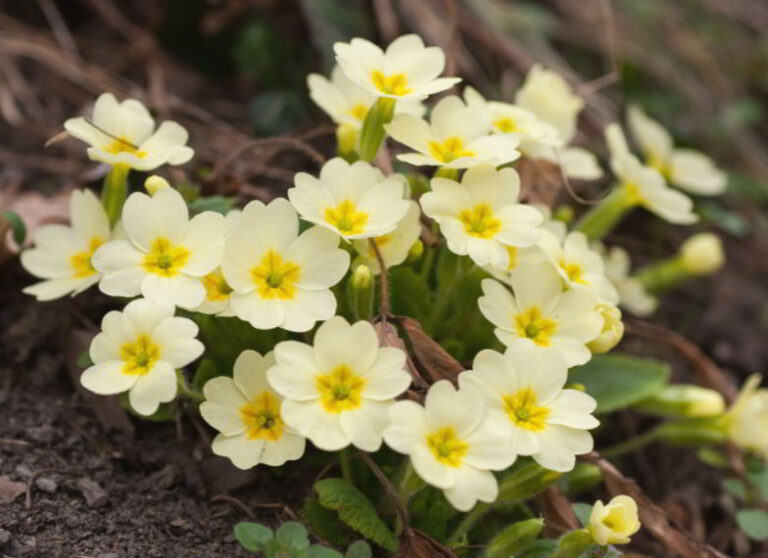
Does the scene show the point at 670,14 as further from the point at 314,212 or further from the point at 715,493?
the point at 314,212

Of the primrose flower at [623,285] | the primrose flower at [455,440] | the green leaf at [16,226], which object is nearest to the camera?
the primrose flower at [455,440]

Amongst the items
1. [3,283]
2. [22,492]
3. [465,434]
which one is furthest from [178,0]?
[465,434]

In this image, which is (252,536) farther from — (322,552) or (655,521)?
(655,521)

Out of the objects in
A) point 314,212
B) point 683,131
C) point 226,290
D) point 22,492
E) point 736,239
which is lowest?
point 736,239

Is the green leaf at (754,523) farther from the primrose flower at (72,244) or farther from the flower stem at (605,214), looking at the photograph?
the primrose flower at (72,244)

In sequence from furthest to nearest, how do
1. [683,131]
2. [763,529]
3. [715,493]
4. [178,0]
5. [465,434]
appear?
[683,131] < [178,0] < [715,493] < [763,529] < [465,434]

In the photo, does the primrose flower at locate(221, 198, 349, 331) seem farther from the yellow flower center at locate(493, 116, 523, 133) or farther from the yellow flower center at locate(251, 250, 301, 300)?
the yellow flower center at locate(493, 116, 523, 133)

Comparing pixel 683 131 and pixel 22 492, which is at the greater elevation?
pixel 22 492

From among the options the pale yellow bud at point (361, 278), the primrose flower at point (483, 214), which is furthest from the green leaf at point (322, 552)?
the primrose flower at point (483, 214)
